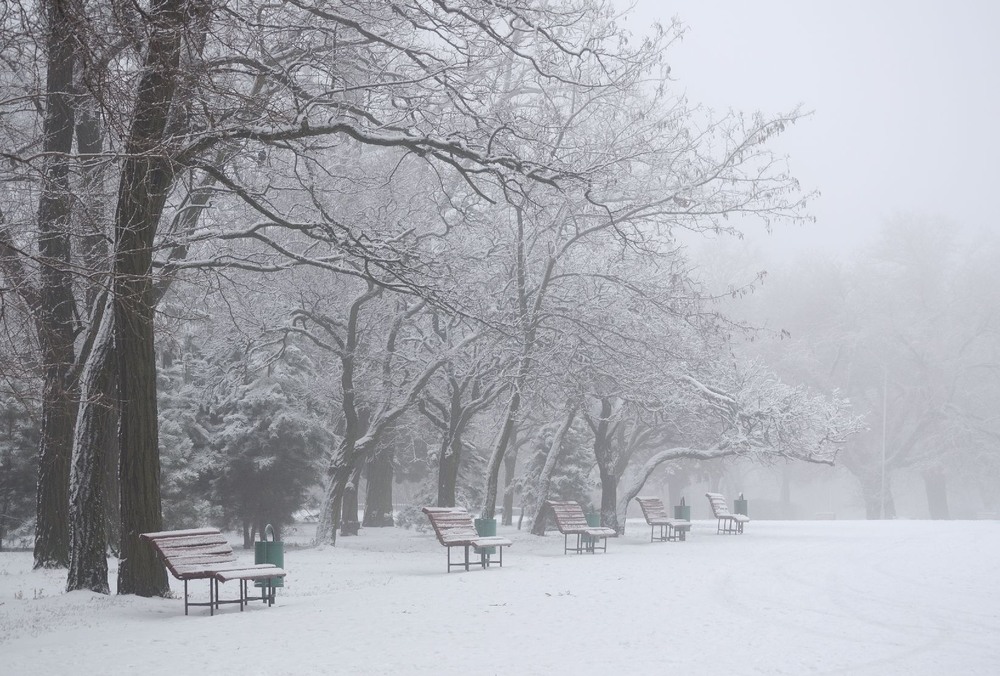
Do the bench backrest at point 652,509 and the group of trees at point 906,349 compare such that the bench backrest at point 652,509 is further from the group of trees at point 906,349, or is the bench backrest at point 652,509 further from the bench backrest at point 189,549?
the group of trees at point 906,349

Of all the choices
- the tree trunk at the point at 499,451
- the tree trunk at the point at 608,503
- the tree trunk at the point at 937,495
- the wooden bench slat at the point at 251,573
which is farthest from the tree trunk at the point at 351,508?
the tree trunk at the point at 937,495

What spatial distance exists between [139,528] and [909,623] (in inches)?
347

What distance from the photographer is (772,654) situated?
8844mm

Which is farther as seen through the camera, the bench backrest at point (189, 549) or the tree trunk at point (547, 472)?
the tree trunk at point (547, 472)

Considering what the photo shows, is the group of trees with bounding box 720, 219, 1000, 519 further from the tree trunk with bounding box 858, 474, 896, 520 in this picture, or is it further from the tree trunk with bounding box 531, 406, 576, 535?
the tree trunk with bounding box 531, 406, 576, 535

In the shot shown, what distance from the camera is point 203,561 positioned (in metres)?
11.3

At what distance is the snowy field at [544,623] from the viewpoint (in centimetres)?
833

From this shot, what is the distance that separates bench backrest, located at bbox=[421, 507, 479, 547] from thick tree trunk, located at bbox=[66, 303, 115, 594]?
5.32 m

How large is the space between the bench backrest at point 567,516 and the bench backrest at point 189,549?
1036 centimetres

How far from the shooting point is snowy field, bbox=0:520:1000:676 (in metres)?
8.33

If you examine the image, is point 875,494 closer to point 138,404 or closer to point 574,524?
point 574,524

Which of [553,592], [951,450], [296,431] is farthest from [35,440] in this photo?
[951,450]

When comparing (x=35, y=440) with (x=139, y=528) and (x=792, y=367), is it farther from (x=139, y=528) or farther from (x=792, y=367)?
(x=792, y=367)

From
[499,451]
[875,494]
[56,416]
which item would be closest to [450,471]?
[499,451]
